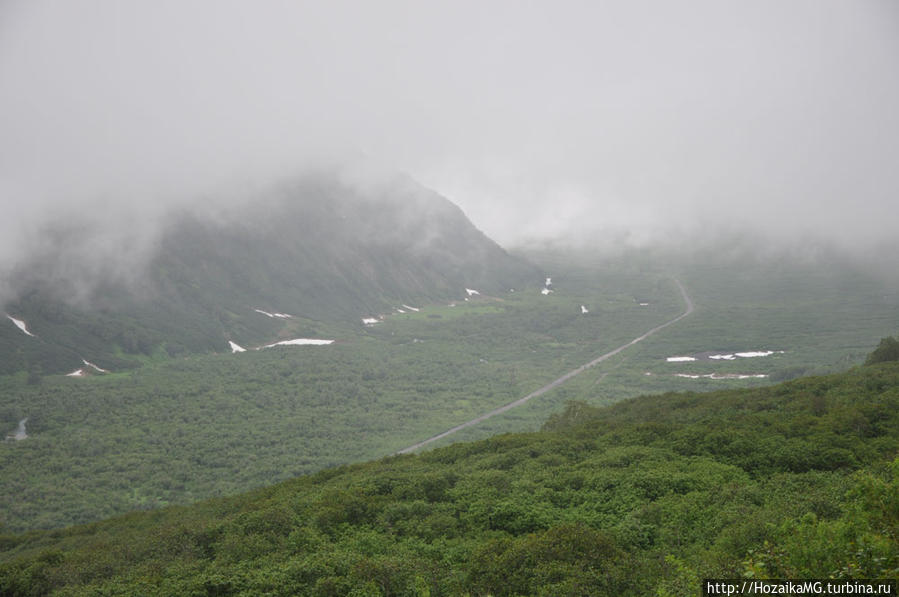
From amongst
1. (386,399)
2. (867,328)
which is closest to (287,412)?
(386,399)

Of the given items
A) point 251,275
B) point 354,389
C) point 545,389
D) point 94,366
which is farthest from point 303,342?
point 545,389

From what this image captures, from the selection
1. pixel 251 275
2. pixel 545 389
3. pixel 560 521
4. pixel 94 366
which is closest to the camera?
pixel 560 521

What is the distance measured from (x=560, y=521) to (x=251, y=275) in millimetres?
115567

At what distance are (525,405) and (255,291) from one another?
234 ft

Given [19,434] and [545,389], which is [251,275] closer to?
[19,434]

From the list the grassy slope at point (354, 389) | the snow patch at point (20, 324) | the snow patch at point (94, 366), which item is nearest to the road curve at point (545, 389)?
the grassy slope at point (354, 389)

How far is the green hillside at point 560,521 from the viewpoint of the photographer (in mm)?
15977

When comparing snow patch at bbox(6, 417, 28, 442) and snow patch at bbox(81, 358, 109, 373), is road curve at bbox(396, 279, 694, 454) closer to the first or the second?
snow patch at bbox(6, 417, 28, 442)

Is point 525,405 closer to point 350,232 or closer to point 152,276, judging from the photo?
point 152,276

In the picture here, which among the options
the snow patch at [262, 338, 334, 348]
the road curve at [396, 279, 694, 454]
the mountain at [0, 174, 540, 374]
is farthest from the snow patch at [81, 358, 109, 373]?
the road curve at [396, 279, 694, 454]

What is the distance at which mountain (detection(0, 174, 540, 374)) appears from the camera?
87500 millimetres

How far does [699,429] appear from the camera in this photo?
31.9 meters

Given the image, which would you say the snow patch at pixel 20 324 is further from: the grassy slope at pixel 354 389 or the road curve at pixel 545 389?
the road curve at pixel 545 389

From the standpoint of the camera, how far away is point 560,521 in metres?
23.1
